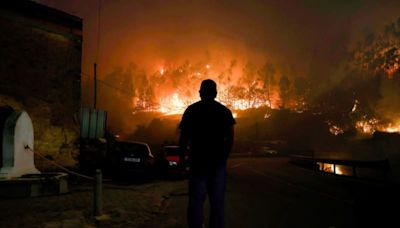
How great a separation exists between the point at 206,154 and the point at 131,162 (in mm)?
12283

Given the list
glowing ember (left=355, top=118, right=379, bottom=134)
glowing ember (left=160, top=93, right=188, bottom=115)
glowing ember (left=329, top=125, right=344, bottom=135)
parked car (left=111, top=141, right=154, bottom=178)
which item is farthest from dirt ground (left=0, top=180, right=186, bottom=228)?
glowing ember (left=355, top=118, right=379, bottom=134)

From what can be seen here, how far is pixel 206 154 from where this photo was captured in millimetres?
3879

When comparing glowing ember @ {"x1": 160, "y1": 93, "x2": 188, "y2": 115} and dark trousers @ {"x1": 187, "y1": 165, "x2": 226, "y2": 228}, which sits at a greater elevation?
glowing ember @ {"x1": 160, "y1": 93, "x2": 188, "y2": 115}

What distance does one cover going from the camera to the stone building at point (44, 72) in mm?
12883

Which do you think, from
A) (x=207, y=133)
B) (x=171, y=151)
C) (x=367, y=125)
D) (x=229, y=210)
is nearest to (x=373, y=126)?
(x=367, y=125)

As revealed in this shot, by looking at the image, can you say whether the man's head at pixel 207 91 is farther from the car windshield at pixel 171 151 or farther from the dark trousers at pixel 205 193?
Answer: the car windshield at pixel 171 151

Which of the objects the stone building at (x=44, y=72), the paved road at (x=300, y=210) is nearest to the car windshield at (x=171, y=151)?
the stone building at (x=44, y=72)

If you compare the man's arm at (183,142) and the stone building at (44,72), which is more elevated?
the stone building at (44,72)

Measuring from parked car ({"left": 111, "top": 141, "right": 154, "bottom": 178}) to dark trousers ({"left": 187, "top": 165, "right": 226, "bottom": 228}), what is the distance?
12.1 metres

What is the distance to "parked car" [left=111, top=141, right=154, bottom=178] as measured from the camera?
15.5 meters

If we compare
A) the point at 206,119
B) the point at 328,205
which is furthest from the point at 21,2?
the point at 328,205

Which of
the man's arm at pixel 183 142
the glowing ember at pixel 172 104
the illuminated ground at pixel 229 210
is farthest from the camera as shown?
the glowing ember at pixel 172 104

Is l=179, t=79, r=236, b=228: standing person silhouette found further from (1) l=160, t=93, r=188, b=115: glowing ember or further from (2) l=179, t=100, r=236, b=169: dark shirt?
(1) l=160, t=93, r=188, b=115: glowing ember

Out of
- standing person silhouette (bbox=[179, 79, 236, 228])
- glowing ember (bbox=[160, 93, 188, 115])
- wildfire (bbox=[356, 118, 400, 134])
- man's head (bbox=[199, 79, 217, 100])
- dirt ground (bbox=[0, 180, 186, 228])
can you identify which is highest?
glowing ember (bbox=[160, 93, 188, 115])
